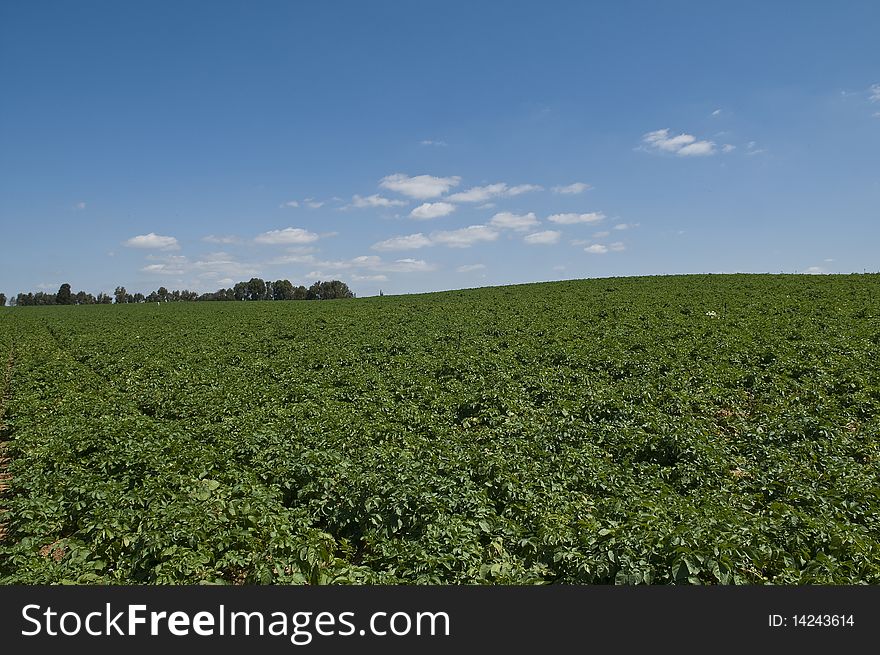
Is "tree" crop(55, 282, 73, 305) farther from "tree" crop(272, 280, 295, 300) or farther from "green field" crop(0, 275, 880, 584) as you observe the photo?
"green field" crop(0, 275, 880, 584)

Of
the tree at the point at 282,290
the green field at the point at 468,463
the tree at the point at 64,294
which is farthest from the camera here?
the tree at the point at 282,290

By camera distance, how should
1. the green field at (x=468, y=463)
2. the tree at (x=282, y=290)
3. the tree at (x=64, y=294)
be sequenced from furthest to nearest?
the tree at (x=282, y=290), the tree at (x=64, y=294), the green field at (x=468, y=463)

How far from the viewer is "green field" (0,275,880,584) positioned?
21.2 ft

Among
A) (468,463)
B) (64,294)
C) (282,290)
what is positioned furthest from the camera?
(282,290)

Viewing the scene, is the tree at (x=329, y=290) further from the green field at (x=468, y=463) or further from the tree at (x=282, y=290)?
the green field at (x=468, y=463)

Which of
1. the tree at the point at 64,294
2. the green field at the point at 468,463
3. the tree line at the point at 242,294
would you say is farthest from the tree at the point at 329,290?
the green field at the point at 468,463

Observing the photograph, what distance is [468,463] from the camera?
31.4 feet

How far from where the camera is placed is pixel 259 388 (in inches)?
642

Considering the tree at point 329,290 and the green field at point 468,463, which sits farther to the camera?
the tree at point 329,290

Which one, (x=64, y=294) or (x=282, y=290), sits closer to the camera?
(x=64, y=294)

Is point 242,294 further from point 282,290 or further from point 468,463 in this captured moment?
point 468,463

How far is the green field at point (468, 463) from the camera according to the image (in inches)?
254

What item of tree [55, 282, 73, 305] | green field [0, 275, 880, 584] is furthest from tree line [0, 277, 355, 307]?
green field [0, 275, 880, 584]

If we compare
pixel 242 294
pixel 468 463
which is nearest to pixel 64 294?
pixel 242 294
